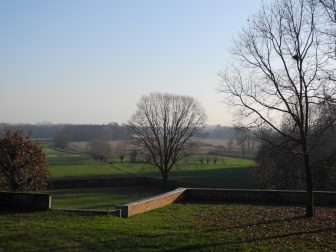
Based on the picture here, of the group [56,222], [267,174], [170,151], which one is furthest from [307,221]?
[170,151]

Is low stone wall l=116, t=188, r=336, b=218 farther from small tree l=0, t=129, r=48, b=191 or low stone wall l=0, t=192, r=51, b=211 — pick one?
small tree l=0, t=129, r=48, b=191

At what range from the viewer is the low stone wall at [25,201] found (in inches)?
690

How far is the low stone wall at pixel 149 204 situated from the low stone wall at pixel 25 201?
116 inches

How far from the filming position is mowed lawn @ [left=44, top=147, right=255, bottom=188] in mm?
57688

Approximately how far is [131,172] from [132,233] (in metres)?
56.2

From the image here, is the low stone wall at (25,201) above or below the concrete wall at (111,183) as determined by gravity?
above

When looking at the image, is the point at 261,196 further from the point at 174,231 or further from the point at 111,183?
the point at 111,183

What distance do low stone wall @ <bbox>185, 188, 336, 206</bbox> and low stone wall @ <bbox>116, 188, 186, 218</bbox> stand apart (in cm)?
98

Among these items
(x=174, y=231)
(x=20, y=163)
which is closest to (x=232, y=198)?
(x=174, y=231)

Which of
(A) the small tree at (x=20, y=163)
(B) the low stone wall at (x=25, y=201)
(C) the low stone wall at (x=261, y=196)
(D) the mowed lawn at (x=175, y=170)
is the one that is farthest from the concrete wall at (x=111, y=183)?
(B) the low stone wall at (x=25, y=201)

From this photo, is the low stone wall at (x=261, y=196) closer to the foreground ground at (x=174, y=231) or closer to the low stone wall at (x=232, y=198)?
the low stone wall at (x=232, y=198)

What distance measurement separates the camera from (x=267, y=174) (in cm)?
3747

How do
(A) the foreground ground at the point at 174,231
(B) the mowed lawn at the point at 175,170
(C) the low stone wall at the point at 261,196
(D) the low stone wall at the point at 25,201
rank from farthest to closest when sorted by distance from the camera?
1. (B) the mowed lawn at the point at 175,170
2. (C) the low stone wall at the point at 261,196
3. (D) the low stone wall at the point at 25,201
4. (A) the foreground ground at the point at 174,231

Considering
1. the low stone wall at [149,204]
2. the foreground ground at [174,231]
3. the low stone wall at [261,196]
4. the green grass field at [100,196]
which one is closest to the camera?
the foreground ground at [174,231]
